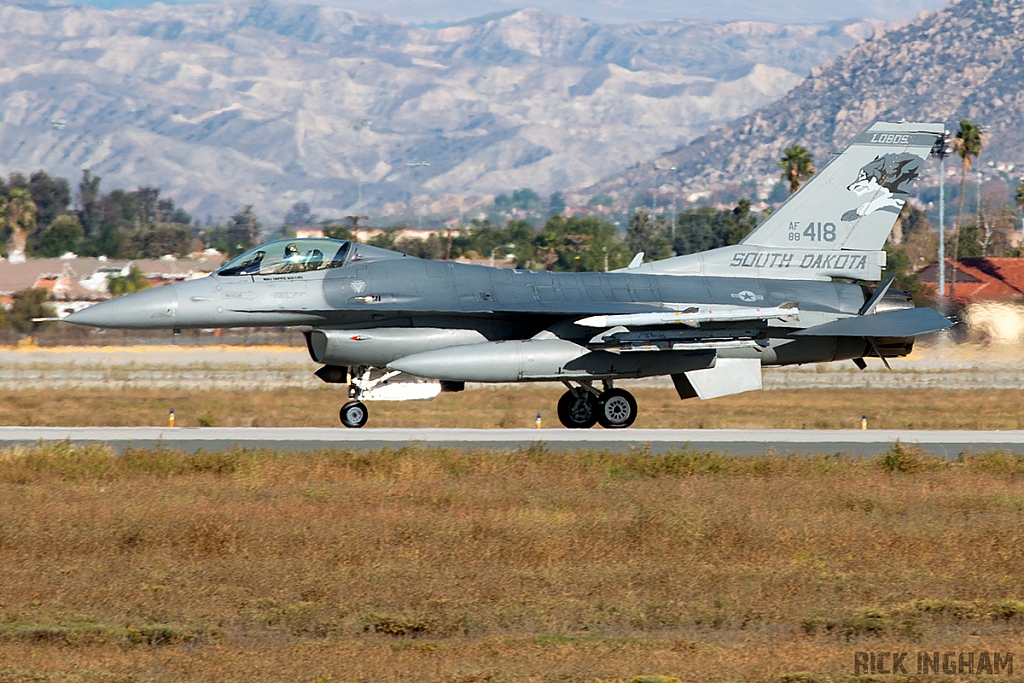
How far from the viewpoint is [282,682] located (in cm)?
639

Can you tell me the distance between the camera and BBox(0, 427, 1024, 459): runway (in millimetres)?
16125

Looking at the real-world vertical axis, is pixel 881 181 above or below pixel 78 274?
below

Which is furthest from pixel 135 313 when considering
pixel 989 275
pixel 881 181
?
pixel 989 275

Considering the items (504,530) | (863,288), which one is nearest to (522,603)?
(504,530)

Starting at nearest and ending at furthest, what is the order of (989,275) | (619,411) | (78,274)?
(619,411) < (989,275) < (78,274)

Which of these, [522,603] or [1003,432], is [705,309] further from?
[522,603]

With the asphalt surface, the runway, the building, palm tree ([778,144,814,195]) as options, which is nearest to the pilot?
the runway

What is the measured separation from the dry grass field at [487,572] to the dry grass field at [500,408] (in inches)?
349

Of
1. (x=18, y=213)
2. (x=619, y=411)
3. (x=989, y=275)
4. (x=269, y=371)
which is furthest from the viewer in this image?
(x=18, y=213)

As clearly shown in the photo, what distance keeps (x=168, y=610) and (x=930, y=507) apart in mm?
7237

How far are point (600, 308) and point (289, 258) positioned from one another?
4.63m

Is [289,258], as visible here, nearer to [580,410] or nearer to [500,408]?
[580,410]

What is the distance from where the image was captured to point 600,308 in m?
17.5

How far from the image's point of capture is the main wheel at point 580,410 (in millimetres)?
18984
